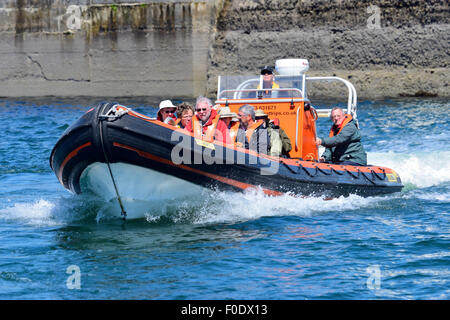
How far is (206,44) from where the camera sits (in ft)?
66.6

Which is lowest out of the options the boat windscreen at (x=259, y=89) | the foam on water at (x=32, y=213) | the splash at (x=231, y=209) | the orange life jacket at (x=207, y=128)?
the foam on water at (x=32, y=213)

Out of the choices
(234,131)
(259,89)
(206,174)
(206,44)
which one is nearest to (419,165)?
(259,89)

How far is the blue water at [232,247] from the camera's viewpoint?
203 inches

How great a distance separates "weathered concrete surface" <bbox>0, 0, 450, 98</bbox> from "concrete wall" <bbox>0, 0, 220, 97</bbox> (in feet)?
0.10

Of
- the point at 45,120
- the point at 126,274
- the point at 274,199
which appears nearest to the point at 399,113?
the point at 45,120

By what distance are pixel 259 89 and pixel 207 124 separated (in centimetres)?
152

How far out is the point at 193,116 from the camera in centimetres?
732

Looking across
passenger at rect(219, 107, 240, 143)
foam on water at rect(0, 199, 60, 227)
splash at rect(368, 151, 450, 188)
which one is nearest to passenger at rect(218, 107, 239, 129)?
passenger at rect(219, 107, 240, 143)

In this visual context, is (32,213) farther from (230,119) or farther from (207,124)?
(230,119)

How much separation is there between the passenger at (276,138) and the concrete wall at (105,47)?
12483 mm

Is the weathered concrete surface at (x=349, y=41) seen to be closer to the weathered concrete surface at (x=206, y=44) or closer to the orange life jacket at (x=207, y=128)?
the weathered concrete surface at (x=206, y=44)

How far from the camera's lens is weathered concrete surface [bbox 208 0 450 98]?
63.7 feet

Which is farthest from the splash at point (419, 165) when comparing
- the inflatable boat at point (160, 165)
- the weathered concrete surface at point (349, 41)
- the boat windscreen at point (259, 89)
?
the weathered concrete surface at point (349, 41)

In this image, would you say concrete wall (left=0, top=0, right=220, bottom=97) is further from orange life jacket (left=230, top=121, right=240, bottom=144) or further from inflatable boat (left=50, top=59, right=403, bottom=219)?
orange life jacket (left=230, top=121, right=240, bottom=144)
